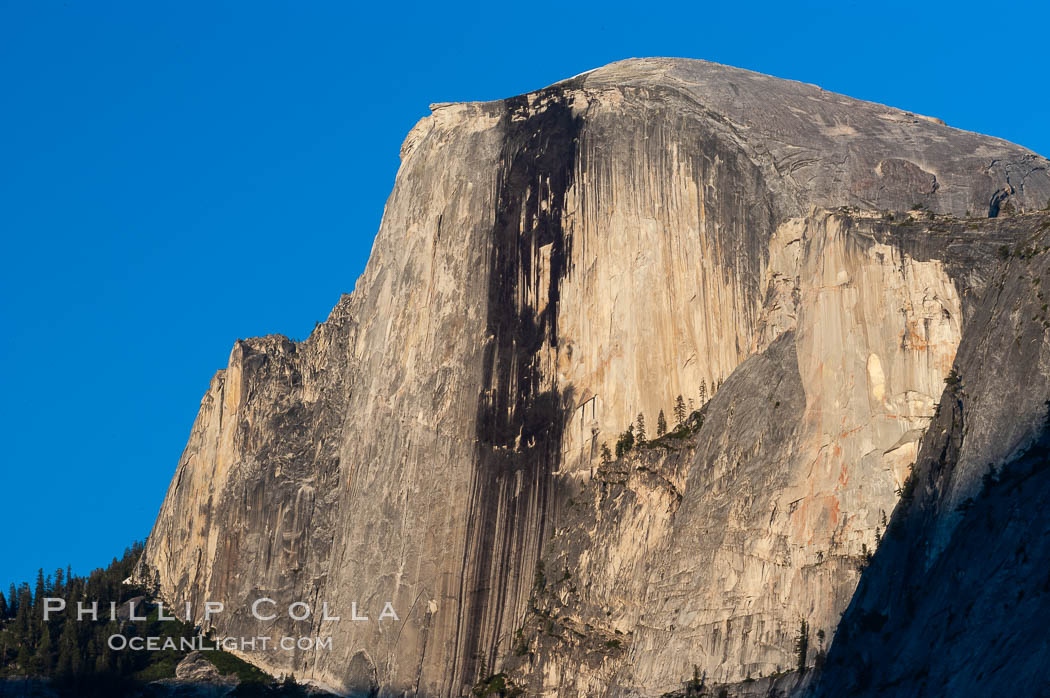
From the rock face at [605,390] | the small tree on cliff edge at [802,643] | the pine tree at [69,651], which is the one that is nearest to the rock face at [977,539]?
the small tree on cliff edge at [802,643]

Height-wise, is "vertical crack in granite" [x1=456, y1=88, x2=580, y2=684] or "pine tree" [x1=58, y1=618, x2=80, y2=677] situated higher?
"vertical crack in granite" [x1=456, y1=88, x2=580, y2=684]

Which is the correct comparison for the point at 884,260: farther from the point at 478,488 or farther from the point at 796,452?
the point at 478,488

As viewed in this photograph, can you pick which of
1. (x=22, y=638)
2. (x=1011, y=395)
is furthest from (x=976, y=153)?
(x=22, y=638)

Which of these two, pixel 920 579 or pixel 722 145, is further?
pixel 722 145

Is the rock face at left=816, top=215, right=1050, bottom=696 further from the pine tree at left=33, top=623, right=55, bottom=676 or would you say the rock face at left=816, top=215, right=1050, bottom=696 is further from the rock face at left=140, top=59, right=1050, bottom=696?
the pine tree at left=33, top=623, right=55, bottom=676

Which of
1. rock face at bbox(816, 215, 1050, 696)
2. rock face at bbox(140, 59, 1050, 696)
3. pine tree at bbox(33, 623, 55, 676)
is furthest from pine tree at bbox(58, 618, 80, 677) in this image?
rock face at bbox(816, 215, 1050, 696)

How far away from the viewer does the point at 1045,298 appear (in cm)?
7031

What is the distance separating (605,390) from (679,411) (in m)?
4.13

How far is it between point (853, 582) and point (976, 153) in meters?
29.5

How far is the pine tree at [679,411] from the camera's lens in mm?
92438

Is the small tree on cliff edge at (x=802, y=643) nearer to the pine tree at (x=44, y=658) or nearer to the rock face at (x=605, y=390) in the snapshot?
the rock face at (x=605, y=390)

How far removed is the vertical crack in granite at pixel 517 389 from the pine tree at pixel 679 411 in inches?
225

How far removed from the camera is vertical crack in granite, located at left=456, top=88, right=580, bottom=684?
9206 centimetres

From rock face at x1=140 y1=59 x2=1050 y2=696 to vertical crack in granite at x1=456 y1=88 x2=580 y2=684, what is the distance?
137mm
